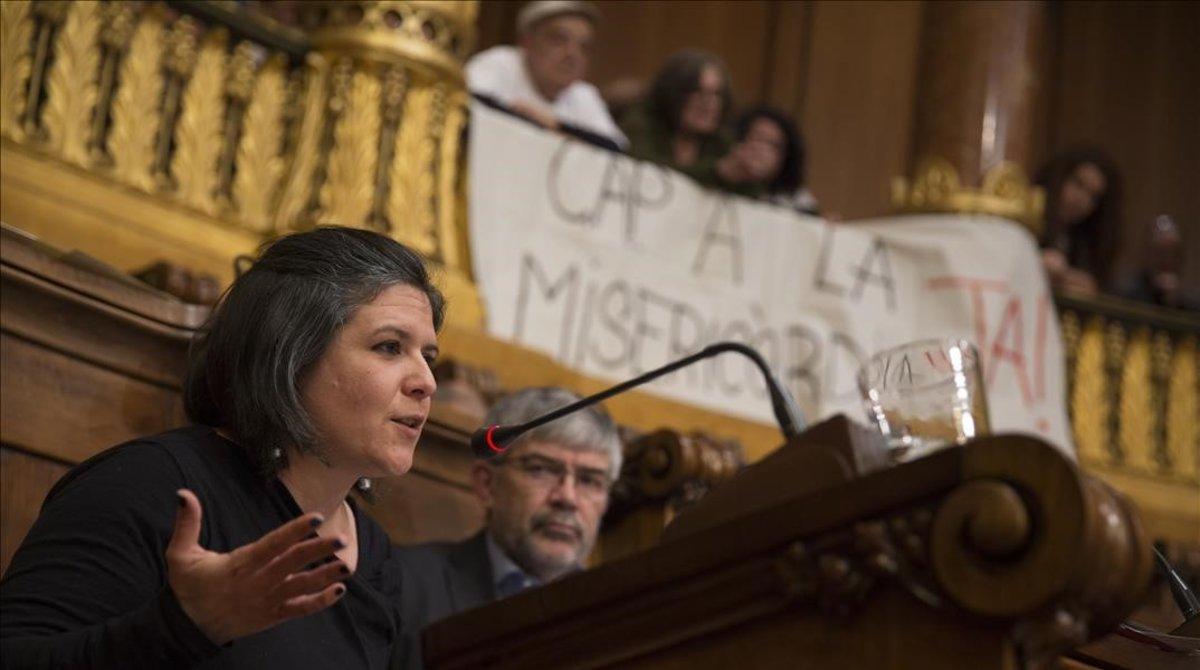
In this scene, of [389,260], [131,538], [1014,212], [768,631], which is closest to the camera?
[768,631]

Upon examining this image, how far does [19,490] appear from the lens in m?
2.75

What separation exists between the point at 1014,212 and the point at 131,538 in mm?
5049

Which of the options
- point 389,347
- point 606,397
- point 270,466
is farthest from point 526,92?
point 270,466

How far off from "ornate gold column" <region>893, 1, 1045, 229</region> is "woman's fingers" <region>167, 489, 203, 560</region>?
5.21 m

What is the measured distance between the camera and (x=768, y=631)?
1.48 metres

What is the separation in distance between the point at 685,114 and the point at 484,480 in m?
2.51

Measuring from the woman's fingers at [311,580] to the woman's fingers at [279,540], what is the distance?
0.09 feet

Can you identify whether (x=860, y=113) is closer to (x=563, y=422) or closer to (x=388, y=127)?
(x=388, y=127)

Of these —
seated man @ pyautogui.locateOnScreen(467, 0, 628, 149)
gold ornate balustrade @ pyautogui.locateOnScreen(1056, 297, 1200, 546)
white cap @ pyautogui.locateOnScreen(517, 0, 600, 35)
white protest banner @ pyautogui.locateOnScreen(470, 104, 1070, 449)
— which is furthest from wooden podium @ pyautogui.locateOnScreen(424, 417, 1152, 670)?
gold ornate balustrade @ pyautogui.locateOnScreen(1056, 297, 1200, 546)

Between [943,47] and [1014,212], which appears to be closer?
[1014,212]

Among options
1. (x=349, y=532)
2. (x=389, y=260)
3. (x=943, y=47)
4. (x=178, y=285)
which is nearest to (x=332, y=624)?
(x=349, y=532)

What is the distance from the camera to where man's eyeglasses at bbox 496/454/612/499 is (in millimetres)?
3395

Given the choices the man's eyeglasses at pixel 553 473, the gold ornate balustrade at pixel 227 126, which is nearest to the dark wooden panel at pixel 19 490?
the man's eyeglasses at pixel 553 473

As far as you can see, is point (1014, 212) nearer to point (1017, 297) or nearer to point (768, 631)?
point (1017, 297)
